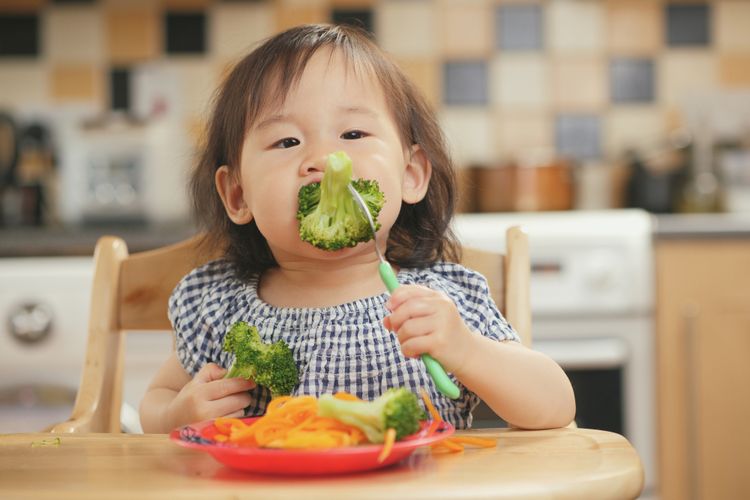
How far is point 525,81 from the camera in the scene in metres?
2.95

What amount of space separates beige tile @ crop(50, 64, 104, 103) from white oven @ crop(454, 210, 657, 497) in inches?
50.5

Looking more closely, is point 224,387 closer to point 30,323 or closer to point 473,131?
point 30,323

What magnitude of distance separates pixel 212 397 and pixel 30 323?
52.7 inches

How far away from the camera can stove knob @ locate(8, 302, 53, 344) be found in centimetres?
220

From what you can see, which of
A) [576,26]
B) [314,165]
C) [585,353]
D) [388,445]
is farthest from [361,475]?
[576,26]

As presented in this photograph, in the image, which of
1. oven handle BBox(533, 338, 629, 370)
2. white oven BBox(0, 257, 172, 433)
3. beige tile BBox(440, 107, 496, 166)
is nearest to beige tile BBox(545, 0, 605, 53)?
beige tile BBox(440, 107, 496, 166)

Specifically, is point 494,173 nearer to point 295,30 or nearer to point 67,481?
point 295,30

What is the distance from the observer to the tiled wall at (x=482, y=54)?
2.93 m

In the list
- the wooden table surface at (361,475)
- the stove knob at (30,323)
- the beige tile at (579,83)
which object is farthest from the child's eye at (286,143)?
the beige tile at (579,83)

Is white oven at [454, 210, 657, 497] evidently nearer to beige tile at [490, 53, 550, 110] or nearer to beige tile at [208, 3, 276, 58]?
beige tile at [490, 53, 550, 110]

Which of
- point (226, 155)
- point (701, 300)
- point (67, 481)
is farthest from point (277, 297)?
point (701, 300)

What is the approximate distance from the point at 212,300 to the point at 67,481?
18.1 inches

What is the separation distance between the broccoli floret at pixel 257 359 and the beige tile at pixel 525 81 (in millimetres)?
2085

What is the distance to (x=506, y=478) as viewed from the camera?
70 cm
